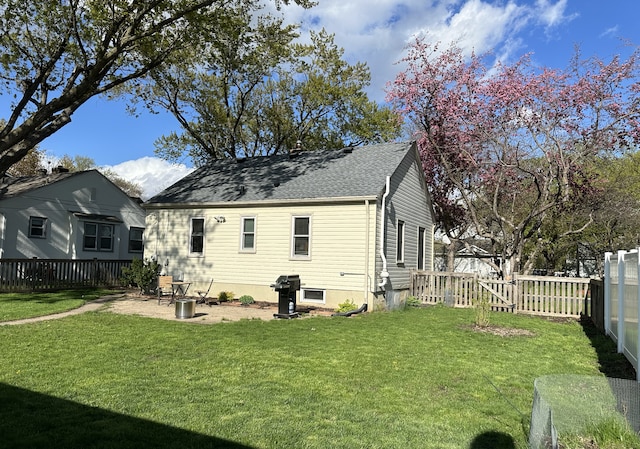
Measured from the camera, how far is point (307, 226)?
13.8 metres

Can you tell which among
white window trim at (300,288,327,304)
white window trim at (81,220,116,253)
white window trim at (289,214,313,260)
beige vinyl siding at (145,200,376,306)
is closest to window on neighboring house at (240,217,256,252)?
beige vinyl siding at (145,200,376,306)

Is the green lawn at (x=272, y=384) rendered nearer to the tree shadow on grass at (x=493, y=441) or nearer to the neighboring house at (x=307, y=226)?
the tree shadow on grass at (x=493, y=441)

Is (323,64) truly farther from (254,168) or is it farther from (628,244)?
(628,244)

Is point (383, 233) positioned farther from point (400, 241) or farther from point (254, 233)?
point (254, 233)

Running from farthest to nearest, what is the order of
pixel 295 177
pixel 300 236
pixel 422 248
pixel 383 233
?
1. pixel 422 248
2. pixel 295 177
3. pixel 300 236
4. pixel 383 233

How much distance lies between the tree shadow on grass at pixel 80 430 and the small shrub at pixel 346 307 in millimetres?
8434

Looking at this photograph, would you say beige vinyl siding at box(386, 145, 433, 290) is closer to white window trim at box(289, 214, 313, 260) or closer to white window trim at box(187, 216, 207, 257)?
white window trim at box(289, 214, 313, 260)

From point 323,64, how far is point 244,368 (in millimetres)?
23391

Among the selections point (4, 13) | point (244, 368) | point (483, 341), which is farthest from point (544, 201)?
point (4, 13)

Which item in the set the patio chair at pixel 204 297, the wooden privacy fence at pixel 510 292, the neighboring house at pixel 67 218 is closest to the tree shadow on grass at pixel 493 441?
the wooden privacy fence at pixel 510 292

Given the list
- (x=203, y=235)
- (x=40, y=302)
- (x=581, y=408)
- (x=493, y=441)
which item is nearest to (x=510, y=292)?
(x=493, y=441)

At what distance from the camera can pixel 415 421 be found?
424 cm

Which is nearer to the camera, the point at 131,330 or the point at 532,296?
the point at 131,330

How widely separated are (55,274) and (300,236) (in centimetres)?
997
